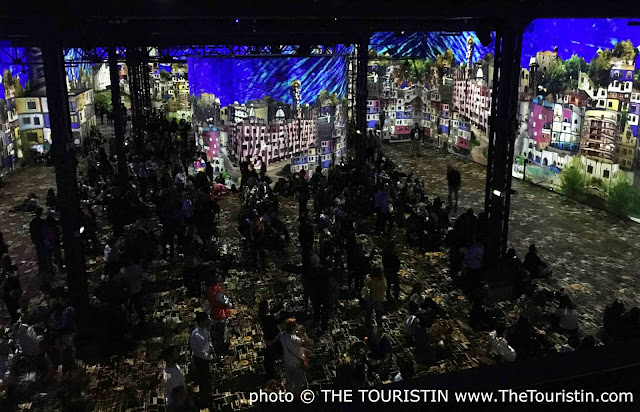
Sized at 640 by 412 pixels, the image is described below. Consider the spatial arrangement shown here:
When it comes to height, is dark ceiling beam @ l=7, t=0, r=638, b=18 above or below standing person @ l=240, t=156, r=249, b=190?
above

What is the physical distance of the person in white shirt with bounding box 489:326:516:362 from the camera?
24.7 ft

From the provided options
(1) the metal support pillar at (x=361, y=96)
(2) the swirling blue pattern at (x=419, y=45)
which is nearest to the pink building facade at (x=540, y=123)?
(1) the metal support pillar at (x=361, y=96)

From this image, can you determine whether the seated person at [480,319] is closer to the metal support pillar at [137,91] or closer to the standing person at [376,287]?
the standing person at [376,287]

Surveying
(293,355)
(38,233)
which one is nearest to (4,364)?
(293,355)

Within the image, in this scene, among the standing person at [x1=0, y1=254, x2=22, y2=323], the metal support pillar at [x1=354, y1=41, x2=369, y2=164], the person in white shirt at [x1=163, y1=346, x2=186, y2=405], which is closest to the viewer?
the person in white shirt at [x1=163, y1=346, x2=186, y2=405]

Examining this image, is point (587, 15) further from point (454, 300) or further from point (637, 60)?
point (637, 60)

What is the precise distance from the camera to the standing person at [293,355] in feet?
22.8

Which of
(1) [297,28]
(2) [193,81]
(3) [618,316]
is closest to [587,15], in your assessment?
(3) [618,316]

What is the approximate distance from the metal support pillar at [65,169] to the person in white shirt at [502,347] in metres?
6.96

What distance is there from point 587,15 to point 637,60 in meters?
8.18

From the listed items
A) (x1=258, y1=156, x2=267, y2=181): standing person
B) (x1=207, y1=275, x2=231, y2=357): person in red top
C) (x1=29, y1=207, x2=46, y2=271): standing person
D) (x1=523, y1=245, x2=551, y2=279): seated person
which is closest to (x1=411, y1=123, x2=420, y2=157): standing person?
(x1=258, y1=156, x2=267, y2=181): standing person

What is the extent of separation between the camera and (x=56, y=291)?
31.2ft

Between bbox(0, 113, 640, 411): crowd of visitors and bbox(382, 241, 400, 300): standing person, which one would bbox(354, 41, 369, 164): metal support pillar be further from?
bbox(382, 241, 400, 300): standing person

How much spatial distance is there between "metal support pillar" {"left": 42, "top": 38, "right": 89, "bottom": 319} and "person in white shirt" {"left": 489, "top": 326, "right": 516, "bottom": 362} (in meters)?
6.96
